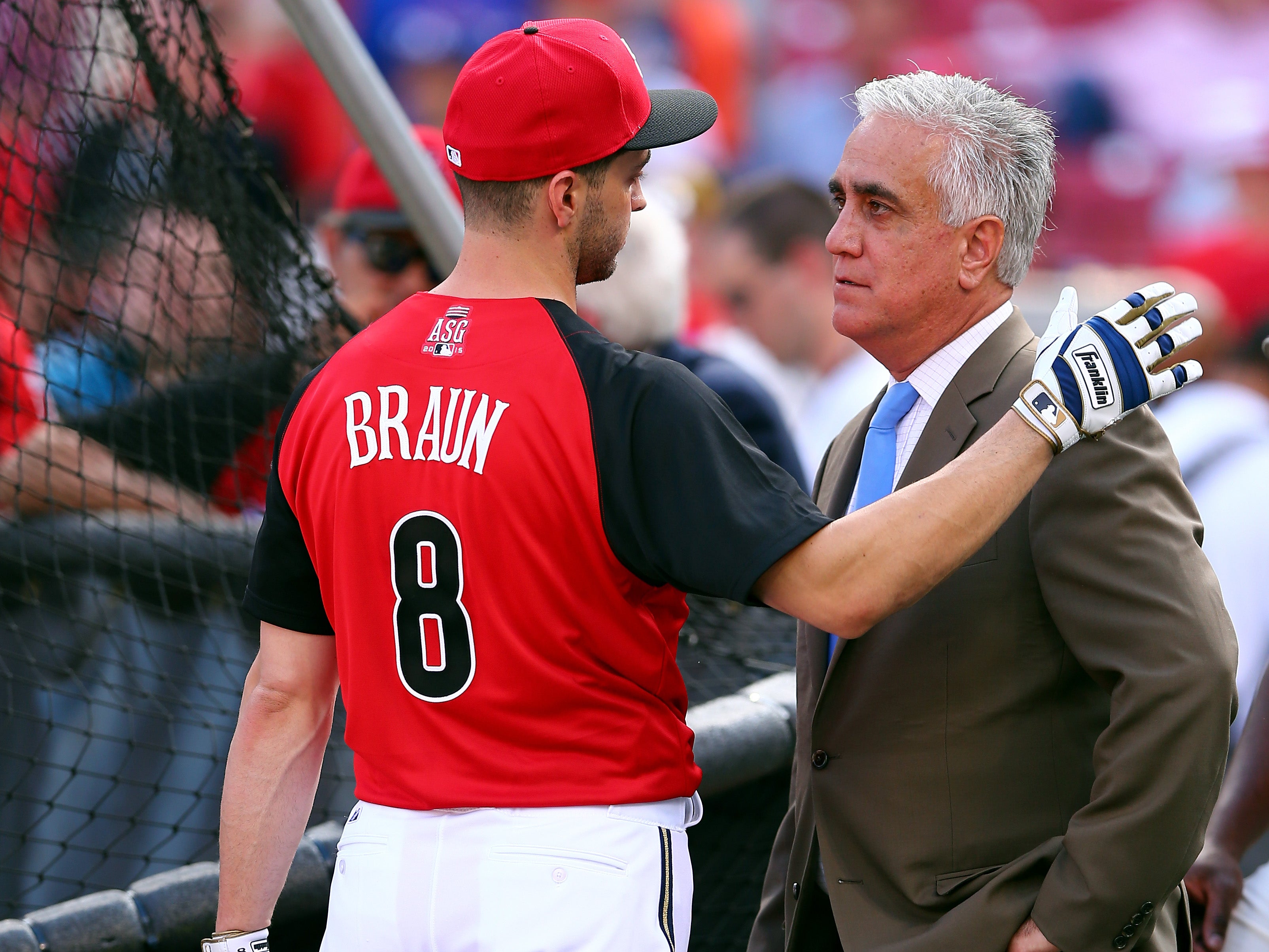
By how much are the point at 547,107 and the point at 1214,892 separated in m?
1.70

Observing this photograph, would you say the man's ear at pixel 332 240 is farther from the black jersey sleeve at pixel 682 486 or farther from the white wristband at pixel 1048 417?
the white wristband at pixel 1048 417

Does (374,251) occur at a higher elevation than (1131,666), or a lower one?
higher

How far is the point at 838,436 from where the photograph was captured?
7.91ft

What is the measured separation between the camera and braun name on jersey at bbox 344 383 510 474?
5.49ft

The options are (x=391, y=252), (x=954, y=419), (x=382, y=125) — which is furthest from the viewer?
(x=391, y=252)

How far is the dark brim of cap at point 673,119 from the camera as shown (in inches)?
72.0

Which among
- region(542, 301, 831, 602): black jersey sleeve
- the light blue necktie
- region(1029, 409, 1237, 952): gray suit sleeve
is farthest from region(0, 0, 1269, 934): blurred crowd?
region(542, 301, 831, 602): black jersey sleeve

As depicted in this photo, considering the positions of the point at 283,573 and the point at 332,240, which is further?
the point at 332,240

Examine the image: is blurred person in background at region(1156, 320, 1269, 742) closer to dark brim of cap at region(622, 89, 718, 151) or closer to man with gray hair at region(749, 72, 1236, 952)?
man with gray hair at region(749, 72, 1236, 952)

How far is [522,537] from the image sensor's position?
1670 millimetres

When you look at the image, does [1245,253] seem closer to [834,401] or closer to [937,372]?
[834,401]

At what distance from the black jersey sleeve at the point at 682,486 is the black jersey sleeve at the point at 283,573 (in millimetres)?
506

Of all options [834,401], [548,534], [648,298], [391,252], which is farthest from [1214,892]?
[834,401]

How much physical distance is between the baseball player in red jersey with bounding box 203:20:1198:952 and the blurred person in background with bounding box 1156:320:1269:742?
203cm
